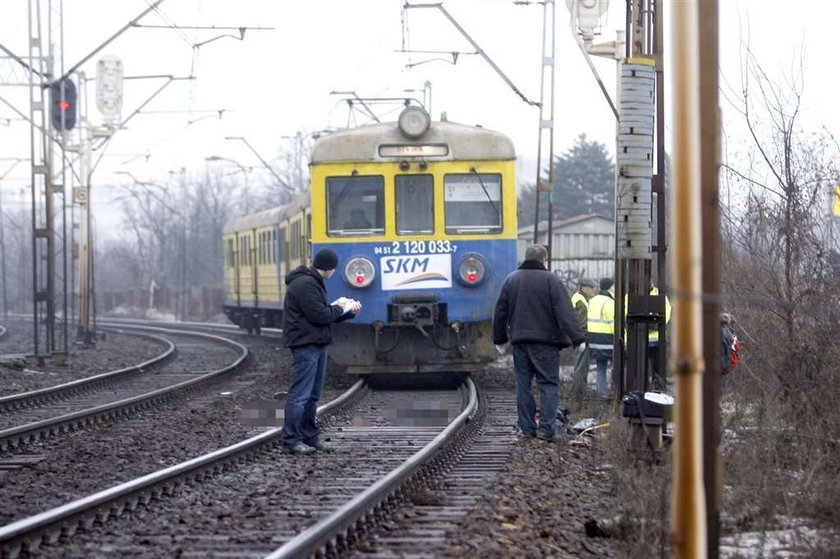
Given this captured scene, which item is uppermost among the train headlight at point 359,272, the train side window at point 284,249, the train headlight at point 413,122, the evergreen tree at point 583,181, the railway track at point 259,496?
the evergreen tree at point 583,181

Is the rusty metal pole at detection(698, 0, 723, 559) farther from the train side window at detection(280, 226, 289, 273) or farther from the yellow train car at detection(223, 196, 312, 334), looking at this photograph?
the train side window at detection(280, 226, 289, 273)

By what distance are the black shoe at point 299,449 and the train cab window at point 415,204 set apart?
224 inches

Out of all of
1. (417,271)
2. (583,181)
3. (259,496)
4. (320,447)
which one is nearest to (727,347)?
(320,447)

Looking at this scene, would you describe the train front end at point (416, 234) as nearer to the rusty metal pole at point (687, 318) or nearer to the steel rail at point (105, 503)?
the steel rail at point (105, 503)

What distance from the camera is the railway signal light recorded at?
22.5 meters

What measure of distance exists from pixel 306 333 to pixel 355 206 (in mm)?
5856

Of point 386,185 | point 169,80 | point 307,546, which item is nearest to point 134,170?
point 169,80

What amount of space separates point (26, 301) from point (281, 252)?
164 feet

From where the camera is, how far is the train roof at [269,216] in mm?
18844

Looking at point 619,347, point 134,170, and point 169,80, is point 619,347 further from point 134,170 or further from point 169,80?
point 134,170

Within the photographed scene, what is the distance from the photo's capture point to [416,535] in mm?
6801

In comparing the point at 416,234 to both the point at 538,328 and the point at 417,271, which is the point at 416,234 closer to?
the point at 417,271

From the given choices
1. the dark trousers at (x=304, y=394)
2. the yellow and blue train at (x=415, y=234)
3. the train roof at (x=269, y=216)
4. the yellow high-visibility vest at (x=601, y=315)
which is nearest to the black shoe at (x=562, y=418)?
the dark trousers at (x=304, y=394)

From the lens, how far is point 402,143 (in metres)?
15.9
